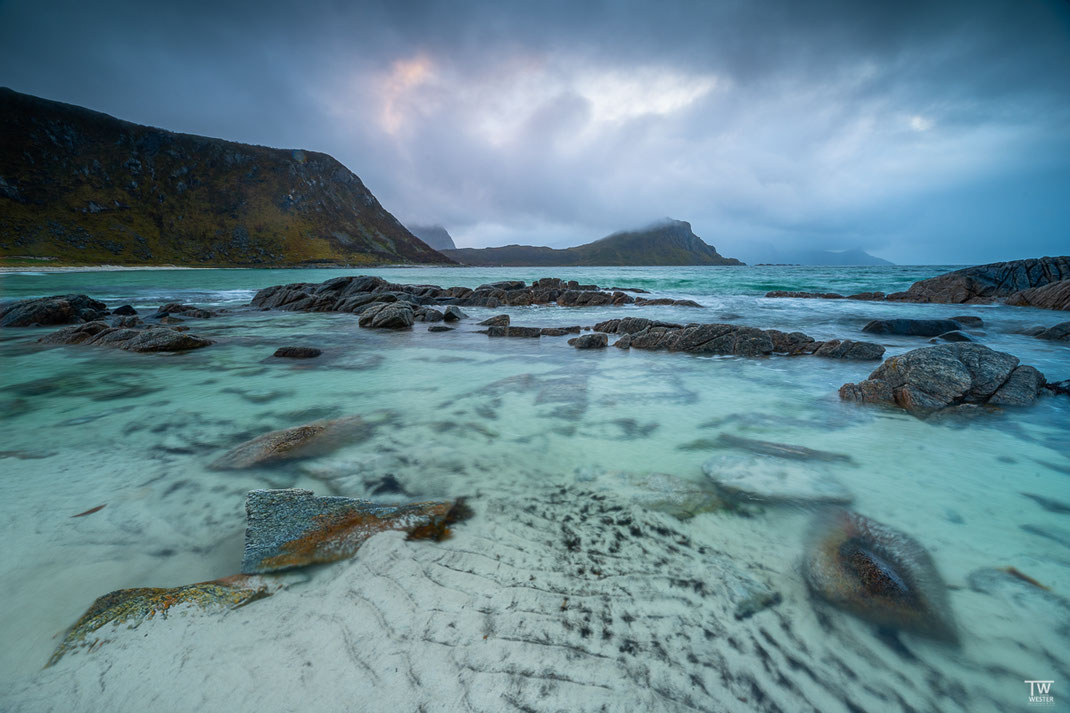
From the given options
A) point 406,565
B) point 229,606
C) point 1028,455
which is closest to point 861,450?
point 1028,455

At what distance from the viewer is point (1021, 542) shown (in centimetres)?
304

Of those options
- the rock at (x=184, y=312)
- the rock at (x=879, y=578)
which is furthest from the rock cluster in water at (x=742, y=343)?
the rock at (x=184, y=312)

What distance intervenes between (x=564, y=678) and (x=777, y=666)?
1.07 m

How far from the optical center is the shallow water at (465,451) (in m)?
2.63

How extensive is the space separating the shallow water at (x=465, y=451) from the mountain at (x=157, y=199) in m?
96.5

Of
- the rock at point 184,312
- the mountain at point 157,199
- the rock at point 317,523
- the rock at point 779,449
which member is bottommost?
the rock at point 184,312

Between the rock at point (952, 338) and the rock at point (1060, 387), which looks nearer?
the rock at point (1060, 387)

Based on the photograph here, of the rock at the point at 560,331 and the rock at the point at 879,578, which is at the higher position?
the rock at the point at 560,331

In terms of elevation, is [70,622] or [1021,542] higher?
[1021,542]

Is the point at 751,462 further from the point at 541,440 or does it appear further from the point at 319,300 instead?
the point at 319,300

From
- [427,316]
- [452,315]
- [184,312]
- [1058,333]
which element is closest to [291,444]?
[452,315]

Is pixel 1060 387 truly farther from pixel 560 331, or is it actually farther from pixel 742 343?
pixel 560 331

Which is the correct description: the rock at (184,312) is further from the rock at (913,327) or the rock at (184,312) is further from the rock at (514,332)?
the rock at (913,327)

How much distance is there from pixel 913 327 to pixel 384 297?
22.6m
